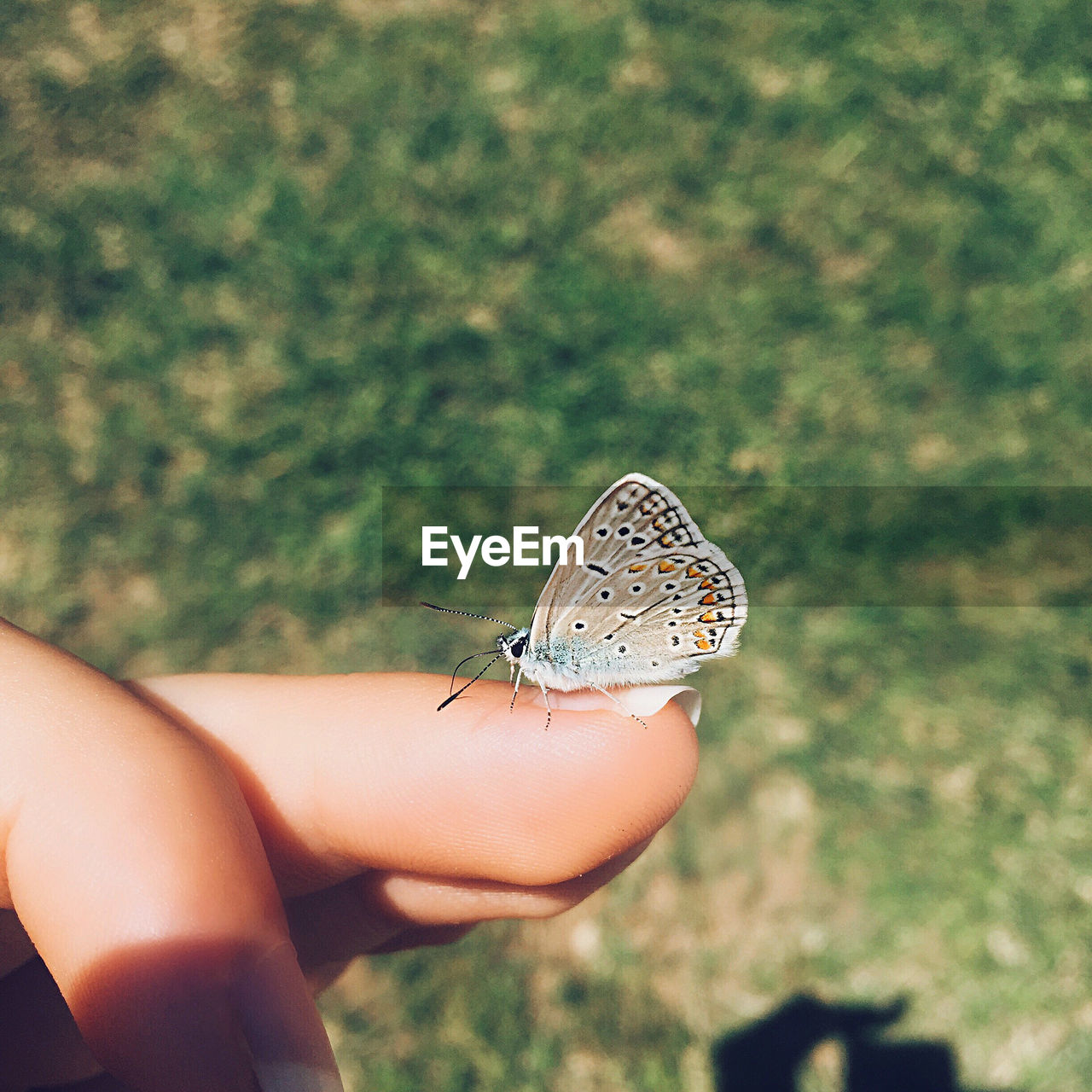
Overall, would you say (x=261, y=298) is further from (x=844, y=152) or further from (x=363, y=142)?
(x=844, y=152)

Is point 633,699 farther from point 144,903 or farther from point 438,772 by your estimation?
point 144,903

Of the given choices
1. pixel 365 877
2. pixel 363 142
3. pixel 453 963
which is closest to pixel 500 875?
pixel 365 877

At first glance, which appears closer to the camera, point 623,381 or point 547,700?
point 547,700

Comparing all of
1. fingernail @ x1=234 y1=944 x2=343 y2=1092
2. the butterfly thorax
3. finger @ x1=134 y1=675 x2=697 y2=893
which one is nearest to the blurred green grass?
finger @ x1=134 y1=675 x2=697 y2=893

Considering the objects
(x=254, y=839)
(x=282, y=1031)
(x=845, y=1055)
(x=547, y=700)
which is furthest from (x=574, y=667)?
(x=845, y=1055)

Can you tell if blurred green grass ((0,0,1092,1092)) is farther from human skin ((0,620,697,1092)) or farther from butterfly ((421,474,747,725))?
butterfly ((421,474,747,725))

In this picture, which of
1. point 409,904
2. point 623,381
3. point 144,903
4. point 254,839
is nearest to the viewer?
point 144,903
